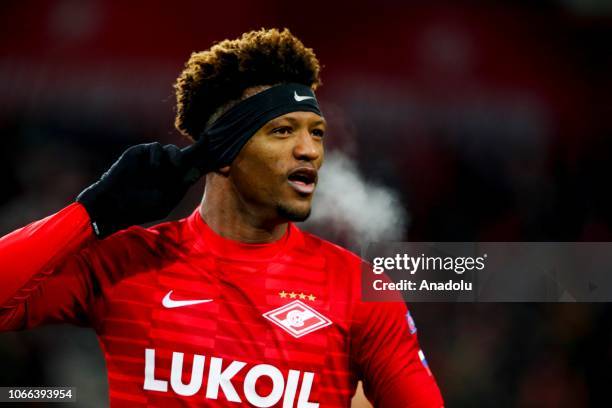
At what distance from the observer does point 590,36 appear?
16.1 feet

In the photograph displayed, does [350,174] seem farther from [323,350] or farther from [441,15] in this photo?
[323,350]

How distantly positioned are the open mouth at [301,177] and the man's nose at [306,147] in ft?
0.13

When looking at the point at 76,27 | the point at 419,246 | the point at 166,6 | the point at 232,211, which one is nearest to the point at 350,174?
the point at 419,246

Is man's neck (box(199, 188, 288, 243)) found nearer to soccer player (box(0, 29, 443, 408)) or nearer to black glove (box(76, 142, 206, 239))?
soccer player (box(0, 29, 443, 408))

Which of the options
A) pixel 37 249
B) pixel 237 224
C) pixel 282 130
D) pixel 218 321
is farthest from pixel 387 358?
pixel 37 249

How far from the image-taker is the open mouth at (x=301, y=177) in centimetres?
249

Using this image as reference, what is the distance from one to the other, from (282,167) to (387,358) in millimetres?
683

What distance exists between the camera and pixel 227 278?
98.6 inches

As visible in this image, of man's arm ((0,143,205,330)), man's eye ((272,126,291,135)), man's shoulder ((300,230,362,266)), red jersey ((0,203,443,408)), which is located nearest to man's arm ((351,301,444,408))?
red jersey ((0,203,443,408))

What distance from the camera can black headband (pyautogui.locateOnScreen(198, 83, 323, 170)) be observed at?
8.29 feet

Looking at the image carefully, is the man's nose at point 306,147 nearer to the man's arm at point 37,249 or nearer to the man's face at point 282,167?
the man's face at point 282,167

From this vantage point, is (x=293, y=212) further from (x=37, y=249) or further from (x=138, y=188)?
(x=37, y=249)

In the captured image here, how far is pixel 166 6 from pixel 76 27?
1.87 ft

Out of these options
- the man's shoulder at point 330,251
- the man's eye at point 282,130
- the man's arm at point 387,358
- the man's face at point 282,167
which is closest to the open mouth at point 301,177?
the man's face at point 282,167
